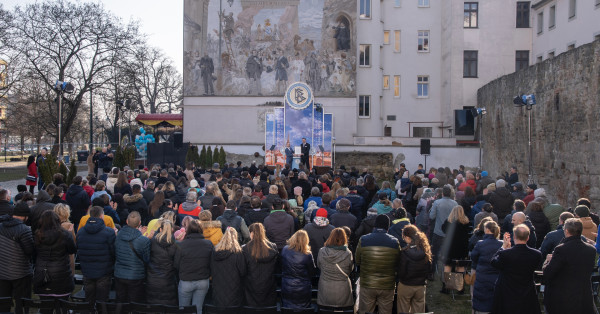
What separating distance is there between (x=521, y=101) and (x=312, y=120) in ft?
39.7

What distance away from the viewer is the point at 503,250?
6.20 m

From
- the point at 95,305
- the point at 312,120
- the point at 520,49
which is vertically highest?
the point at 520,49

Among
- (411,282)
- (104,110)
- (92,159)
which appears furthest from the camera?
(104,110)

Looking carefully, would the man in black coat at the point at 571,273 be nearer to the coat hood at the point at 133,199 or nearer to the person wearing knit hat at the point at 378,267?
the person wearing knit hat at the point at 378,267

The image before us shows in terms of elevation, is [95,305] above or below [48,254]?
below

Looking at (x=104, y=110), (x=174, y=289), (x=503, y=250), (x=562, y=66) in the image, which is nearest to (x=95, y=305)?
(x=174, y=289)

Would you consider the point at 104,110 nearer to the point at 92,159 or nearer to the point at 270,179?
the point at 92,159

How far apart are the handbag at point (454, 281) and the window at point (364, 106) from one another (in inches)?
1101

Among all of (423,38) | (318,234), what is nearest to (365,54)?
(423,38)

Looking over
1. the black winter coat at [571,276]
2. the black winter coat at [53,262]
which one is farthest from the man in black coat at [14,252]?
the black winter coat at [571,276]

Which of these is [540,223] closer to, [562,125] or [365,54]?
[562,125]

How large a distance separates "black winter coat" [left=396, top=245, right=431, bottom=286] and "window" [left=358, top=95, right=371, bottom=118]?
2994 cm

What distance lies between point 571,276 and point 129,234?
5.22 meters

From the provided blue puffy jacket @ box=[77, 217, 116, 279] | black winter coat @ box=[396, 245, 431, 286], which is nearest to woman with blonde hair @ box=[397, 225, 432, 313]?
black winter coat @ box=[396, 245, 431, 286]
